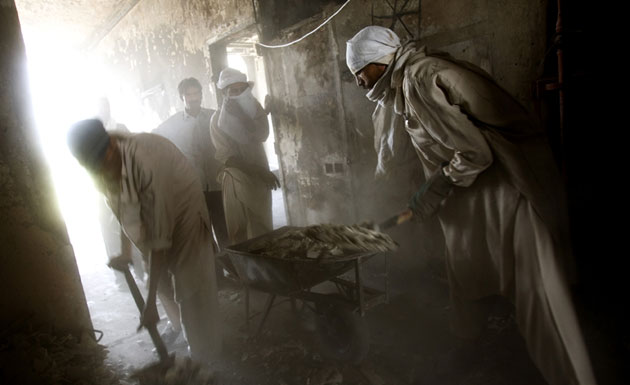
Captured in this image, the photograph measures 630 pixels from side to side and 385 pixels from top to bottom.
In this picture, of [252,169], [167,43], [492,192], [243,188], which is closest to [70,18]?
[167,43]

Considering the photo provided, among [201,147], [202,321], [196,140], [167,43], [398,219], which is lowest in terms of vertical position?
[202,321]

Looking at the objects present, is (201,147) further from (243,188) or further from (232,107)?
(243,188)

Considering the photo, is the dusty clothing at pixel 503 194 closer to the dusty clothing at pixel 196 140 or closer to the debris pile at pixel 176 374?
the debris pile at pixel 176 374

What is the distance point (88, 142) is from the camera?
2457 millimetres

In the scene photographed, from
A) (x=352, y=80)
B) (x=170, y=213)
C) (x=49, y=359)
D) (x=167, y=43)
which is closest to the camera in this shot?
(x=49, y=359)

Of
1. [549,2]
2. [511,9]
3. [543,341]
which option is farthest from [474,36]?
[543,341]

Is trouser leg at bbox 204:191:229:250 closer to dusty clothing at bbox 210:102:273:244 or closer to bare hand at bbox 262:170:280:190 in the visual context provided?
dusty clothing at bbox 210:102:273:244

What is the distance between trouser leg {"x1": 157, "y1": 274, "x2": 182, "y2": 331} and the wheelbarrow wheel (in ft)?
5.57

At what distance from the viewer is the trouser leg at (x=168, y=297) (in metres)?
3.78

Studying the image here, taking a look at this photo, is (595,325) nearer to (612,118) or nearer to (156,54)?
(612,118)

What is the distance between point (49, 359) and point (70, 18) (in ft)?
32.9

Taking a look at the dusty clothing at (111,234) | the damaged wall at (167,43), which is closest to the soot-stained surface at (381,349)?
the dusty clothing at (111,234)

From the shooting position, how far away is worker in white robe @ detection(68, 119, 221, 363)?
2639 millimetres

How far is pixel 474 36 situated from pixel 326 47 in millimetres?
1955
